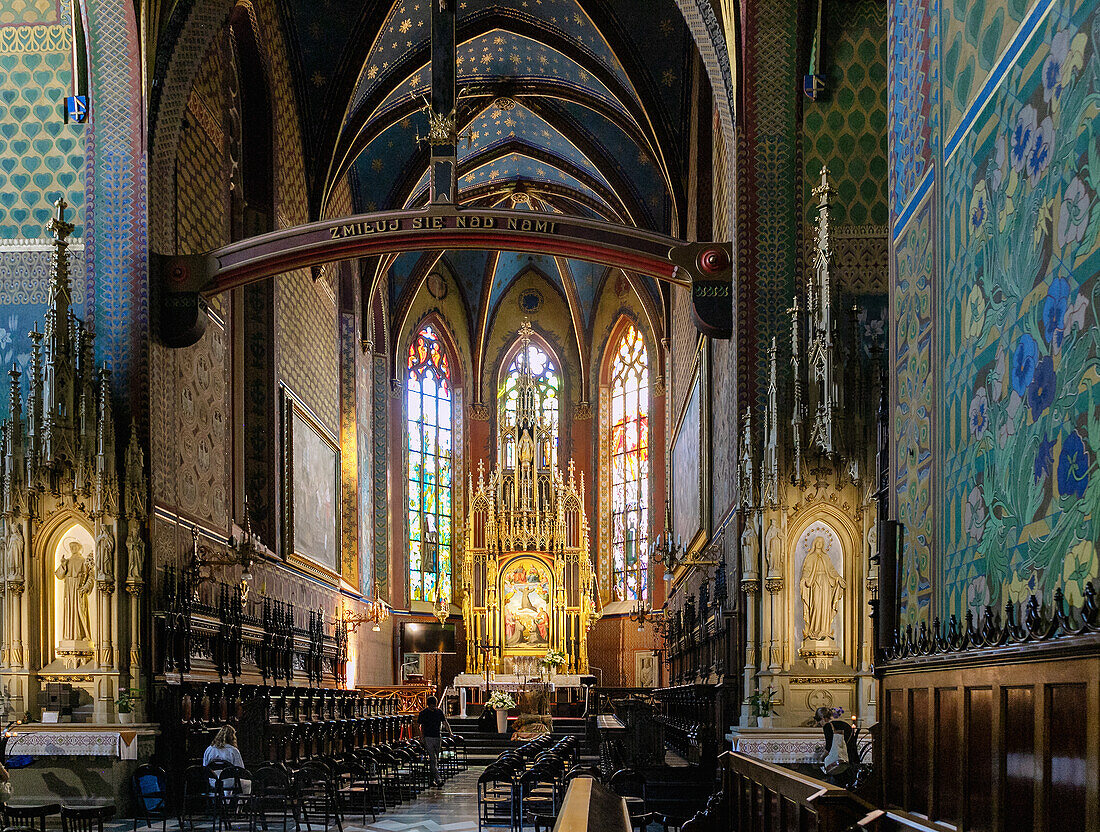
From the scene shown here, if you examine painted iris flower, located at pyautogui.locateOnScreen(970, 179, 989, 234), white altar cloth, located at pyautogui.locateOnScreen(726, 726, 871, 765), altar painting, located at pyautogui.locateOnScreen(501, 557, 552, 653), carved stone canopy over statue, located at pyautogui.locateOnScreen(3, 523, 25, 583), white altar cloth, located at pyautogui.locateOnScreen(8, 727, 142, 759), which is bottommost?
altar painting, located at pyautogui.locateOnScreen(501, 557, 552, 653)

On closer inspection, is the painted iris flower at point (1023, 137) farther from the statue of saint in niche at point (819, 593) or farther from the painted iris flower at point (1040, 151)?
the statue of saint in niche at point (819, 593)

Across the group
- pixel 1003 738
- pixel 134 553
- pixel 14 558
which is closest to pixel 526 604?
pixel 134 553

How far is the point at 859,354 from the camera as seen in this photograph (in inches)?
459

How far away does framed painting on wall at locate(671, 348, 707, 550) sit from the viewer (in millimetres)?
19641

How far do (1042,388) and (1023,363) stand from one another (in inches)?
8.8

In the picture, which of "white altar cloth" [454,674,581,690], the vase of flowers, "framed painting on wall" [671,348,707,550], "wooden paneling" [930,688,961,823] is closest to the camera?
"wooden paneling" [930,688,961,823]

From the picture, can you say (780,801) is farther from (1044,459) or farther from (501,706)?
(501,706)

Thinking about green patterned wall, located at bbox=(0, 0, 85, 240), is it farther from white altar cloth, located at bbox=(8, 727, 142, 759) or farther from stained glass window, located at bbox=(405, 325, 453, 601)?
stained glass window, located at bbox=(405, 325, 453, 601)

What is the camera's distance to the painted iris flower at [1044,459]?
435cm

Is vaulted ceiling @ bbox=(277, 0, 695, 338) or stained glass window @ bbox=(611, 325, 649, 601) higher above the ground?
vaulted ceiling @ bbox=(277, 0, 695, 338)

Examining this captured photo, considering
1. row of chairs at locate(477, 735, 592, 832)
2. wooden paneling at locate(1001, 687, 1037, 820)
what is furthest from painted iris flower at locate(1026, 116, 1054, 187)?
row of chairs at locate(477, 735, 592, 832)

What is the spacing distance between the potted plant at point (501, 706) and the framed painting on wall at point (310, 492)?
421 cm

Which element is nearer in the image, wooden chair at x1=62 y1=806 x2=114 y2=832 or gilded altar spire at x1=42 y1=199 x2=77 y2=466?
wooden chair at x1=62 y1=806 x2=114 y2=832

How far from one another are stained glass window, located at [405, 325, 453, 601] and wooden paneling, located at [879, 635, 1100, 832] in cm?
2768
